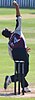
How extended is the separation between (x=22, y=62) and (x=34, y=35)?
1695 centimetres

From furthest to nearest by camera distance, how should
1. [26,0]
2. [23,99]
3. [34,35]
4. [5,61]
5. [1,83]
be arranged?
[26,0]
[34,35]
[5,61]
[1,83]
[23,99]

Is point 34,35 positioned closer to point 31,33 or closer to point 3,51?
point 31,33

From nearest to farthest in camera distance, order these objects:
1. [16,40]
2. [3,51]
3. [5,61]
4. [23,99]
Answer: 1. [23,99]
2. [16,40]
3. [5,61]
4. [3,51]

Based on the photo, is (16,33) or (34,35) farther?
(34,35)

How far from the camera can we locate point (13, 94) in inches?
404

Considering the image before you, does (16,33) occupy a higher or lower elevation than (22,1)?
higher

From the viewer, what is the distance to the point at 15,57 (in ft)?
34.3

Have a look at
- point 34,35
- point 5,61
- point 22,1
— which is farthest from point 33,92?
point 22,1

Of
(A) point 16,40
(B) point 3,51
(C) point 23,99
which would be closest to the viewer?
(C) point 23,99

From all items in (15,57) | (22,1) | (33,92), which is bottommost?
(22,1)

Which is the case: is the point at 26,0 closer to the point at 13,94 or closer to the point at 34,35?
the point at 34,35

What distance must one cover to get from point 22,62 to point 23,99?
796 mm

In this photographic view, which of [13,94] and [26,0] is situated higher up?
[13,94]

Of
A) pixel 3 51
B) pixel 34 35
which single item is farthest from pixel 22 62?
pixel 34 35
